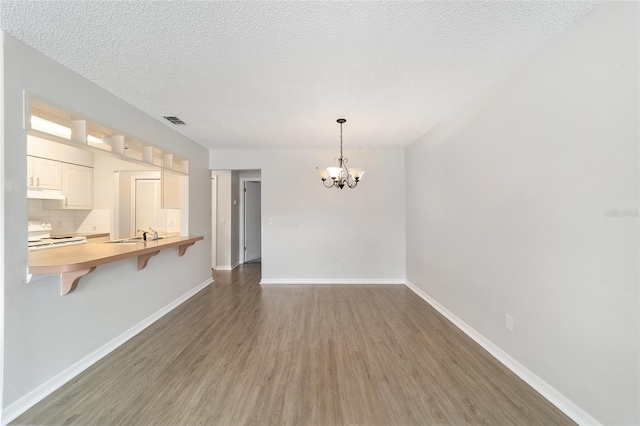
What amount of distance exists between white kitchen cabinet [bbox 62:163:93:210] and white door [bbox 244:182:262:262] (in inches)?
117

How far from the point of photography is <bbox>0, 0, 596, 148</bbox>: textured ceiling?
1427 millimetres

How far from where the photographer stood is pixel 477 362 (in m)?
2.13

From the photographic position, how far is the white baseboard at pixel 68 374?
1595 millimetres

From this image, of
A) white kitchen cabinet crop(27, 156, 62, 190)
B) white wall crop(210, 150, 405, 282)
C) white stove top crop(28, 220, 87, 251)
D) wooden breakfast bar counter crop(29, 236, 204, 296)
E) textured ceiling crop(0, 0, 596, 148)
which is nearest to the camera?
textured ceiling crop(0, 0, 596, 148)

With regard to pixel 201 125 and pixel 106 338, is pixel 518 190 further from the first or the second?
pixel 106 338

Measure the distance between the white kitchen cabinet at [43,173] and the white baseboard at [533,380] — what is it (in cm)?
601

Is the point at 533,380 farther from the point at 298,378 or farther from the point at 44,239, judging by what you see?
the point at 44,239

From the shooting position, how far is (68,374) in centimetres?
195

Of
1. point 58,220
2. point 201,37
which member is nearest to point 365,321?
point 201,37

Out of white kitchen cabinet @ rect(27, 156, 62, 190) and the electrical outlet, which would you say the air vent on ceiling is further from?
the electrical outlet

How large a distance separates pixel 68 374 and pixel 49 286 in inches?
29.5

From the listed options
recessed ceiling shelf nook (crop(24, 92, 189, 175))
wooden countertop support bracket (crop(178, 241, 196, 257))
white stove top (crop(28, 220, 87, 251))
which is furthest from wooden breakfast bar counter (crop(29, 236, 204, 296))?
white stove top (crop(28, 220, 87, 251))

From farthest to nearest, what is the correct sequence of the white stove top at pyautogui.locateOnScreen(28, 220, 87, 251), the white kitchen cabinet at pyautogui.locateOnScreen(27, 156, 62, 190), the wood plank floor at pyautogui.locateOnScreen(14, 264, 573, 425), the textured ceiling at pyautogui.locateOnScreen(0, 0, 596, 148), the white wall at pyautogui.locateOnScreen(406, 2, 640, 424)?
the white kitchen cabinet at pyautogui.locateOnScreen(27, 156, 62, 190) < the white stove top at pyautogui.locateOnScreen(28, 220, 87, 251) < the wood plank floor at pyautogui.locateOnScreen(14, 264, 573, 425) < the textured ceiling at pyautogui.locateOnScreen(0, 0, 596, 148) < the white wall at pyautogui.locateOnScreen(406, 2, 640, 424)

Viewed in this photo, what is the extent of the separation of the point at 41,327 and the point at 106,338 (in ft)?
2.18
